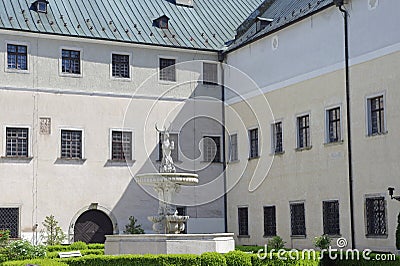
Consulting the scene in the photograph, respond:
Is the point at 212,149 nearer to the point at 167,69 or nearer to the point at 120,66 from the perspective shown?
the point at 167,69

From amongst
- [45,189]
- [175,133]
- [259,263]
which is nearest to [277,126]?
[175,133]

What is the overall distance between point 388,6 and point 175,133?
11.2 metres

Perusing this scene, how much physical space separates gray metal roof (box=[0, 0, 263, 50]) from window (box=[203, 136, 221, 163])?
12.6 ft

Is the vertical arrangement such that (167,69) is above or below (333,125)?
above

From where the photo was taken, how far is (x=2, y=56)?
26.6 m

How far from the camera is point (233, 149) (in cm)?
3011

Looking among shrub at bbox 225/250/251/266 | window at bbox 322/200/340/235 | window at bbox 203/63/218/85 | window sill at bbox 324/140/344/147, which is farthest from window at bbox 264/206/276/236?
shrub at bbox 225/250/251/266

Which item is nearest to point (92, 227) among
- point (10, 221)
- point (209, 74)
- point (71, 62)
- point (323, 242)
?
point (10, 221)

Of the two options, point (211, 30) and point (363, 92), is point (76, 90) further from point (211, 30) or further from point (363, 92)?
point (363, 92)

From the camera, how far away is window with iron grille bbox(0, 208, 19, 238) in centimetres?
2616

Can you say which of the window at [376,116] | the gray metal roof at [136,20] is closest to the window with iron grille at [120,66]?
the gray metal roof at [136,20]

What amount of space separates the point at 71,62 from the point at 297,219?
1043 cm

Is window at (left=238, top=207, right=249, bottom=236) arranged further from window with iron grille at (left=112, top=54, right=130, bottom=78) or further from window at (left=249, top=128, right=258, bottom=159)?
window with iron grille at (left=112, top=54, right=130, bottom=78)

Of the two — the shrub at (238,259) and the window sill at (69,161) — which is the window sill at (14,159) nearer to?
the window sill at (69,161)
